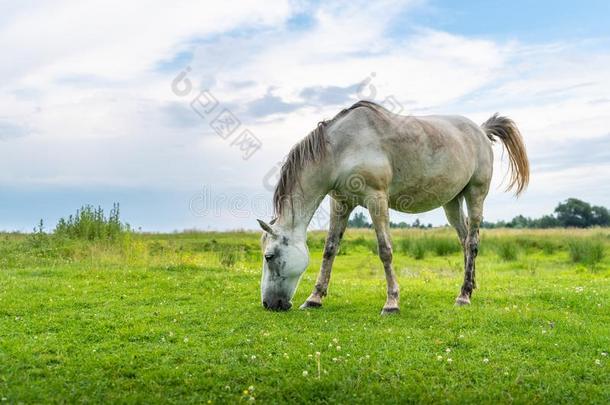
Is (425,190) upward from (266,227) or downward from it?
upward

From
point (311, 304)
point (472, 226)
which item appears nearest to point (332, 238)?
point (311, 304)

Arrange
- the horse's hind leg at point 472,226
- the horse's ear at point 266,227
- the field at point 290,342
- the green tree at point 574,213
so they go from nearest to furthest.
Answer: the field at point 290,342 → the horse's ear at point 266,227 → the horse's hind leg at point 472,226 → the green tree at point 574,213

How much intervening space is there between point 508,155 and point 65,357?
8.07 meters

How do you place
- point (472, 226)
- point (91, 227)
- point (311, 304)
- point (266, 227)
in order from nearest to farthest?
point (266, 227) → point (311, 304) → point (472, 226) → point (91, 227)

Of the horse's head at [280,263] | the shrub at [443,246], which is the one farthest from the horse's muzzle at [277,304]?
the shrub at [443,246]

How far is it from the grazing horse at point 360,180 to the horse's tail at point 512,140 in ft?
4.97

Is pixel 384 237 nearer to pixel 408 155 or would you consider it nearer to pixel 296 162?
pixel 408 155

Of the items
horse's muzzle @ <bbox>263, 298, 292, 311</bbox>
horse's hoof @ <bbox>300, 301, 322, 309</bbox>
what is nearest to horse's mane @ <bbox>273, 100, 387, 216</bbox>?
horse's muzzle @ <bbox>263, 298, 292, 311</bbox>

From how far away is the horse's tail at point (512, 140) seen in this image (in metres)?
10.2

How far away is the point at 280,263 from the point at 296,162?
138 centimetres

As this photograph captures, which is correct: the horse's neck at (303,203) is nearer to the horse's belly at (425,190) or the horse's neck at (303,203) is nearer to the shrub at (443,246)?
the horse's belly at (425,190)

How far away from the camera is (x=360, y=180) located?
24.7ft

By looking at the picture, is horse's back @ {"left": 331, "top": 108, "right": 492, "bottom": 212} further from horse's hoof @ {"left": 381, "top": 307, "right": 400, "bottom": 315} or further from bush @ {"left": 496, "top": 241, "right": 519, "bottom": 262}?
bush @ {"left": 496, "top": 241, "right": 519, "bottom": 262}

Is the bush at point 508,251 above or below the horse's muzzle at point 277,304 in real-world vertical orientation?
above
